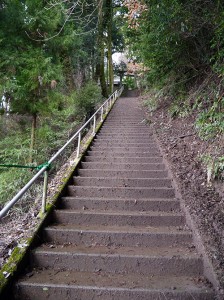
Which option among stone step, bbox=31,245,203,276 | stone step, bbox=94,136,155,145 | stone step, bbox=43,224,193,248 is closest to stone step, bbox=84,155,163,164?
stone step, bbox=94,136,155,145

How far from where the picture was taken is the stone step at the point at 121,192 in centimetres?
438

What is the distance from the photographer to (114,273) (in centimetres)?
290

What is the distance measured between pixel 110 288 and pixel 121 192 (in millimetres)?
2021

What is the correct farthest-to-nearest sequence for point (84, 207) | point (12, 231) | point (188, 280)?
point (84, 207), point (12, 231), point (188, 280)

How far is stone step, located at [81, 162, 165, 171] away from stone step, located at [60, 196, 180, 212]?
4.64 ft

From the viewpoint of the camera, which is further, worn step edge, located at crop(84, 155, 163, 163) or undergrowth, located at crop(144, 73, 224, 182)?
worn step edge, located at crop(84, 155, 163, 163)

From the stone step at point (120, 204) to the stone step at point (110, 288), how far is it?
1359mm

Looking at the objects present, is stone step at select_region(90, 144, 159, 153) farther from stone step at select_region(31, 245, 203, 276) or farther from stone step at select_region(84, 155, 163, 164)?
stone step at select_region(31, 245, 203, 276)

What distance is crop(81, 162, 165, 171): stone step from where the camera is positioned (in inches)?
216

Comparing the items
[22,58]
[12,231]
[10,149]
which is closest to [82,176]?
[12,231]

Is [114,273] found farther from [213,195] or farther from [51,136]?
[51,136]

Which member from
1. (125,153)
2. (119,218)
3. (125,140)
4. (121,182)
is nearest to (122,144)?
(125,140)

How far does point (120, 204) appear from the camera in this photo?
410 centimetres

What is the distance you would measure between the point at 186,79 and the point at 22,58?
5.23m
